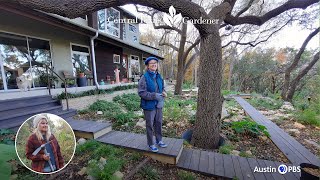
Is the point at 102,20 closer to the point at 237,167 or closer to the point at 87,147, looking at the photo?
the point at 87,147

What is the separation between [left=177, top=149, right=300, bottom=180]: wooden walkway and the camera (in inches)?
96.3

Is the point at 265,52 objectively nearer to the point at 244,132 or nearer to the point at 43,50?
the point at 244,132

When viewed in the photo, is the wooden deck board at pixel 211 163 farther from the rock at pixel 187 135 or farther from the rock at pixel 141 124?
the rock at pixel 141 124

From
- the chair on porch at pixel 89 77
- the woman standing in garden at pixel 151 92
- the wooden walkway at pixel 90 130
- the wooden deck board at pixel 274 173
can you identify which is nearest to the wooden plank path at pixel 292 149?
the wooden deck board at pixel 274 173

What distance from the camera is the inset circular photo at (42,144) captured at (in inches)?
53.5

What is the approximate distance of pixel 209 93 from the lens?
11.4ft

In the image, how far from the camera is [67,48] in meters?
7.25

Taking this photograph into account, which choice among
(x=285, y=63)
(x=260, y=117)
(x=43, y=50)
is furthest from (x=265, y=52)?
(x=43, y=50)

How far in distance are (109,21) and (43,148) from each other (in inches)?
410

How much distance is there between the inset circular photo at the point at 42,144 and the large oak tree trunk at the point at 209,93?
2.68 metres

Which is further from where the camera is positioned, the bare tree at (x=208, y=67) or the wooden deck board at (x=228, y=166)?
the bare tree at (x=208, y=67)

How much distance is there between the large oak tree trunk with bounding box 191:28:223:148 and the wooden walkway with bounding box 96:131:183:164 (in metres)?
0.62

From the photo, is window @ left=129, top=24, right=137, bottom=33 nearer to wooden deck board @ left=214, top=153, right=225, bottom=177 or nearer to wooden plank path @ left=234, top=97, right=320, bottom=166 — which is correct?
wooden plank path @ left=234, top=97, right=320, bottom=166

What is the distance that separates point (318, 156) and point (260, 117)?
2740 millimetres
